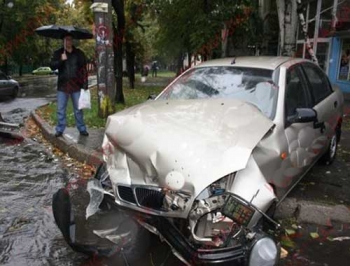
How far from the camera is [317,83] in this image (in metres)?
5.44

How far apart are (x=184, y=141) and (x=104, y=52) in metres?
5.87

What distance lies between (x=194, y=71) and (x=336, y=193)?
2.37 m

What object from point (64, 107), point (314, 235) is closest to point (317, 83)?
point (314, 235)

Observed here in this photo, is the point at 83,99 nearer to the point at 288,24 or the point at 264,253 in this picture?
the point at 288,24

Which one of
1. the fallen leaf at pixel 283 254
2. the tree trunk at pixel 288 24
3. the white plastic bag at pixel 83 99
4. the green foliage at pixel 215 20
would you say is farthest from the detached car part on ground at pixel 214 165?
the green foliage at pixel 215 20

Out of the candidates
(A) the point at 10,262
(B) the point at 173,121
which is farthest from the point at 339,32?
(A) the point at 10,262

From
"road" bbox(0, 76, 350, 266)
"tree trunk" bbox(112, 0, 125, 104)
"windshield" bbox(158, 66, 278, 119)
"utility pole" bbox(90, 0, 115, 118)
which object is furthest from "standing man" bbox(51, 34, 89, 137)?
"tree trunk" bbox(112, 0, 125, 104)

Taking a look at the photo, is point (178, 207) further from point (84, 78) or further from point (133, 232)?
point (84, 78)

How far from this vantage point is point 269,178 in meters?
3.47

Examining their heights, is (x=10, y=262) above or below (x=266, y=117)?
below

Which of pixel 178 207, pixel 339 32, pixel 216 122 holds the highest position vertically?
pixel 339 32

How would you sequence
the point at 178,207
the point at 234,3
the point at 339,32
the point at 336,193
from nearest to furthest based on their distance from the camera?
the point at 178,207, the point at 336,193, the point at 234,3, the point at 339,32

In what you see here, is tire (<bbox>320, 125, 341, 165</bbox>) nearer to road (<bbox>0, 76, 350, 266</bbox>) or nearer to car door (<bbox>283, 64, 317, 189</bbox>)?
road (<bbox>0, 76, 350, 266</bbox>)

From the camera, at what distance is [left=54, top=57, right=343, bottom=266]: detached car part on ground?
287cm
